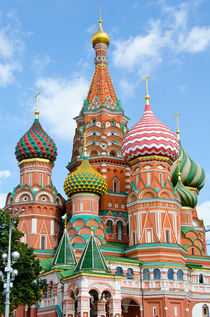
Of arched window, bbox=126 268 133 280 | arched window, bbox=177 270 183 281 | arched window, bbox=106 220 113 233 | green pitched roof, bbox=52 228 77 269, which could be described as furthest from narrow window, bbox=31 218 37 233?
arched window, bbox=177 270 183 281

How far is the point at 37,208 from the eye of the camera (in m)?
32.7

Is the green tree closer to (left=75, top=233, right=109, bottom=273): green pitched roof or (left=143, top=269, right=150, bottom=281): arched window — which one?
(left=75, top=233, right=109, bottom=273): green pitched roof

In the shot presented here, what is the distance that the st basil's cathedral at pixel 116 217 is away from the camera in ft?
88.2

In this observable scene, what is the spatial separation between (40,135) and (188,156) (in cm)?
1211

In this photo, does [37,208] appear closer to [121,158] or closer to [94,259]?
[121,158]

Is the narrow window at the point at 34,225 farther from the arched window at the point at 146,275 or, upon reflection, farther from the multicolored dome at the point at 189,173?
the multicolored dome at the point at 189,173

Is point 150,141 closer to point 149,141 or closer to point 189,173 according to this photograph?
point 149,141

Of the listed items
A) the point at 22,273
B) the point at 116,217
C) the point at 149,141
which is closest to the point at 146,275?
the point at 116,217

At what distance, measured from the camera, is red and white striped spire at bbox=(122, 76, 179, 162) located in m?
32.3

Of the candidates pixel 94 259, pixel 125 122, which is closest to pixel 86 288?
pixel 94 259

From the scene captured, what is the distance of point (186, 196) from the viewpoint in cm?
3544

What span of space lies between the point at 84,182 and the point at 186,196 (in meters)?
7.96

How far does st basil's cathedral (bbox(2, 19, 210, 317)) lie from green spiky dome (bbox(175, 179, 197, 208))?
7 cm

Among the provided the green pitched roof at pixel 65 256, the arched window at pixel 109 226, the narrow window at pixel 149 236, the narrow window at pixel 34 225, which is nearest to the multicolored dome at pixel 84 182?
the arched window at pixel 109 226
